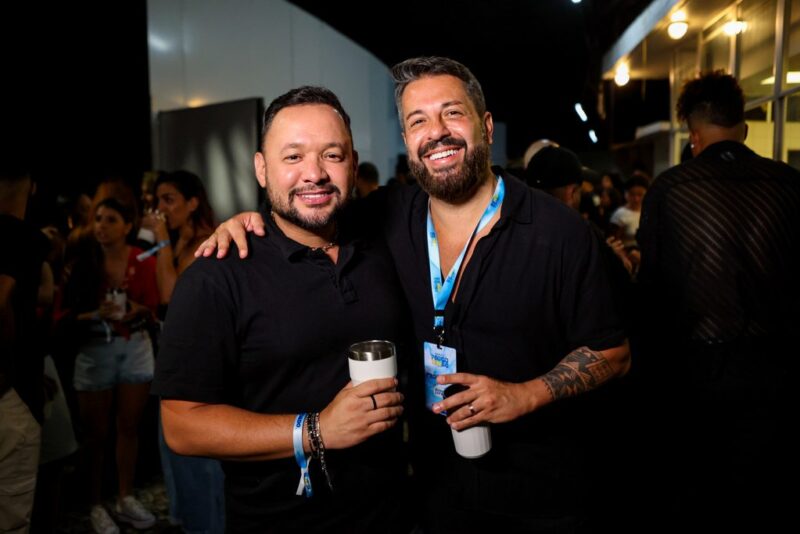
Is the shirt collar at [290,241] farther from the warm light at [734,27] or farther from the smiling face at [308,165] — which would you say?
the warm light at [734,27]

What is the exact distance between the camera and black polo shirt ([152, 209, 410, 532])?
1303mm

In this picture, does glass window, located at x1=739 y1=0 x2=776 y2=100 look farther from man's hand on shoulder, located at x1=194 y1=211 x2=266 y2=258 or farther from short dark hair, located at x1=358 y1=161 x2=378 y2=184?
man's hand on shoulder, located at x1=194 y1=211 x2=266 y2=258

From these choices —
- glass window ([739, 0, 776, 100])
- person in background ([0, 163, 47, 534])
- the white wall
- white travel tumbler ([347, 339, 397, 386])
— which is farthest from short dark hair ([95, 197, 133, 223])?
glass window ([739, 0, 776, 100])

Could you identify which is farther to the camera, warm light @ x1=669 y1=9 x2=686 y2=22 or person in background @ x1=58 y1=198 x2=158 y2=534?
warm light @ x1=669 y1=9 x2=686 y2=22

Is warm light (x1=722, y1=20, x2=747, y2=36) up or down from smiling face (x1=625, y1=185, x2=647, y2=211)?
up

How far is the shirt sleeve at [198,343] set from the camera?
4.20 ft

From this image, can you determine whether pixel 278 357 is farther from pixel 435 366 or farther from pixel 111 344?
pixel 111 344

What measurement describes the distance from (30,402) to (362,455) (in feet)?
5.12

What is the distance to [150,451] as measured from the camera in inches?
157

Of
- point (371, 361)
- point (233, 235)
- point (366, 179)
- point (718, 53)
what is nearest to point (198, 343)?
point (233, 235)

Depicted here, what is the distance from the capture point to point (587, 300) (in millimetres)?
1571

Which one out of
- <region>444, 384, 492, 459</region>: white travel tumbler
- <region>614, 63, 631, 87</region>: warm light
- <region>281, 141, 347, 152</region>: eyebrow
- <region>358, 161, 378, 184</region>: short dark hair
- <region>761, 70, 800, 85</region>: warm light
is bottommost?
<region>444, 384, 492, 459</region>: white travel tumbler

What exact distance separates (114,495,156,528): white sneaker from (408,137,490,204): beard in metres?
2.56

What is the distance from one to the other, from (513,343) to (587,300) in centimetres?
24
